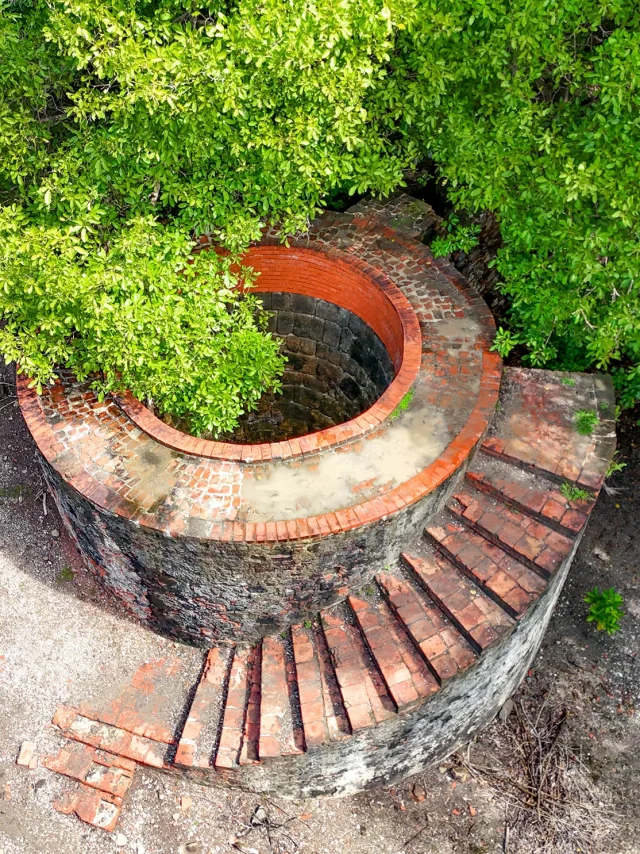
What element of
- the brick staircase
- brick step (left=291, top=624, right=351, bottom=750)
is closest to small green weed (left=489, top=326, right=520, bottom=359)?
the brick staircase

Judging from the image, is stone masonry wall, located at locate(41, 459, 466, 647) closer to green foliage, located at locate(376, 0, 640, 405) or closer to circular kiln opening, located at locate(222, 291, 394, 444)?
green foliage, located at locate(376, 0, 640, 405)

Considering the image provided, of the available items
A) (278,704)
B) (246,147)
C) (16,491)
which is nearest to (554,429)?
(278,704)

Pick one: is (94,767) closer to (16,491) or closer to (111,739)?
(111,739)

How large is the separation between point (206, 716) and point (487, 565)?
3.16 metres

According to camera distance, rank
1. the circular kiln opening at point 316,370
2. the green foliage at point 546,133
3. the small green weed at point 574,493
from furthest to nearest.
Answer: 1. the circular kiln opening at point 316,370
2. the small green weed at point 574,493
3. the green foliage at point 546,133

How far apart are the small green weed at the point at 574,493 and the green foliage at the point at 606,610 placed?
6.11ft

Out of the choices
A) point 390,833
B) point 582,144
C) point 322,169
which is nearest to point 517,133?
point 582,144

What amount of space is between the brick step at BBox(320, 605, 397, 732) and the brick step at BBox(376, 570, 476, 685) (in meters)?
0.46

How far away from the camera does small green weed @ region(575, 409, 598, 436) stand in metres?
7.48

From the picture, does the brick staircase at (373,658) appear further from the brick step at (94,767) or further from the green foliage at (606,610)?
the green foliage at (606,610)

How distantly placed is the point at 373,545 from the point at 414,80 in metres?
4.67

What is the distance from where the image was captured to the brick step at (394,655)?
6.46 metres

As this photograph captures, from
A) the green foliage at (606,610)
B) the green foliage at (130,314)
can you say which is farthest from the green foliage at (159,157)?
the green foliage at (606,610)

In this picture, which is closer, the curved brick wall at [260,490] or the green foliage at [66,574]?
the curved brick wall at [260,490]
